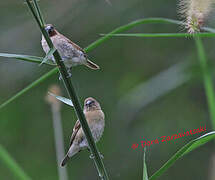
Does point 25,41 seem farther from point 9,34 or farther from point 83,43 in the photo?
point 83,43

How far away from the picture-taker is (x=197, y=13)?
64.0 inches

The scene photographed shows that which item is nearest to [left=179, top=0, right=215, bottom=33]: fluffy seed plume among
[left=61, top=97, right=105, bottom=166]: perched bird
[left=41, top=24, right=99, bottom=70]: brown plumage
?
[left=41, top=24, right=99, bottom=70]: brown plumage

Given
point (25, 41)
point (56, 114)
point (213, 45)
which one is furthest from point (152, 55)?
point (56, 114)

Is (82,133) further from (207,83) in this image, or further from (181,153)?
(181,153)

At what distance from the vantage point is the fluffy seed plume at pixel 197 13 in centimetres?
160

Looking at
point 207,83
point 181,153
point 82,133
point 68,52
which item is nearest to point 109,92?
point 82,133

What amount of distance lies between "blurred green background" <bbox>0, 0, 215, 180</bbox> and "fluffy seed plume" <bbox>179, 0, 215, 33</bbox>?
3.43 meters

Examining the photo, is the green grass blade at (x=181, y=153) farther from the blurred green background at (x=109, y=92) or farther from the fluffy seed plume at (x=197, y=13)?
the blurred green background at (x=109, y=92)

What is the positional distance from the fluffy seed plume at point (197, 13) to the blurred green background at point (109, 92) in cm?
343

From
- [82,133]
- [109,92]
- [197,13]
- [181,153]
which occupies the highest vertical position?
[197,13]

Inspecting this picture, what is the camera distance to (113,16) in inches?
222

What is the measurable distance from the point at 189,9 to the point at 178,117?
4.36 m

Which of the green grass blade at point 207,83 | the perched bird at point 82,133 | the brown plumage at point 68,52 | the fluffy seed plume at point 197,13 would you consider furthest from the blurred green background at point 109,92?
the fluffy seed plume at point 197,13

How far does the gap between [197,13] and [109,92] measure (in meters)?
4.61
